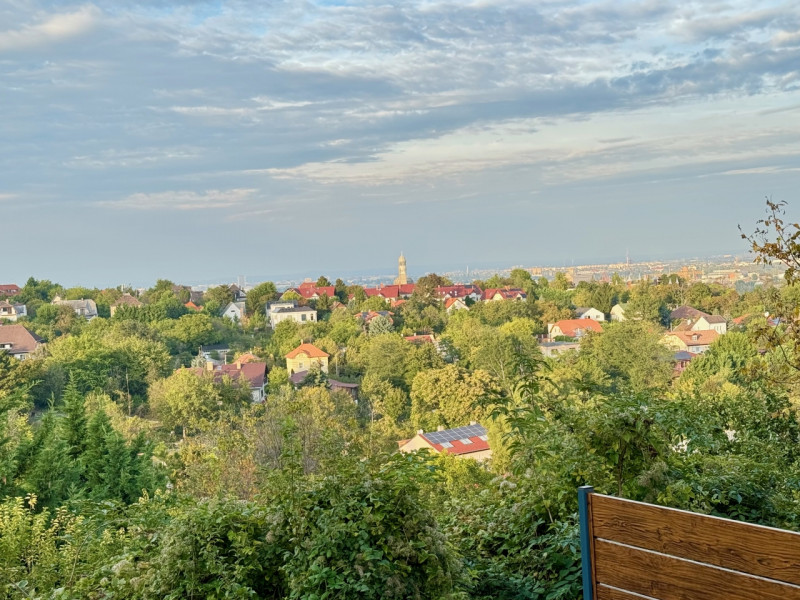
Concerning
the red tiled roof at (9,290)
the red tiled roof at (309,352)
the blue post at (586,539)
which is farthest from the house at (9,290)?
the blue post at (586,539)

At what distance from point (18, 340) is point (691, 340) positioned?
49.1m

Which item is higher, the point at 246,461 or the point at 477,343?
the point at 246,461

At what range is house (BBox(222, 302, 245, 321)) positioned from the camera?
72194mm

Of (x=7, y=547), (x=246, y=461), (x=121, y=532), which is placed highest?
(x=121, y=532)

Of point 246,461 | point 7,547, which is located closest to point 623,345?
point 246,461

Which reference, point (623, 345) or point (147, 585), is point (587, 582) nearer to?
point (147, 585)

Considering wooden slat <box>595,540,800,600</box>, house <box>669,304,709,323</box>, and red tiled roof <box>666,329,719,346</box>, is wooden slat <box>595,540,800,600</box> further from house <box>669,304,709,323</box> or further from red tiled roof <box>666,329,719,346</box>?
house <box>669,304,709,323</box>

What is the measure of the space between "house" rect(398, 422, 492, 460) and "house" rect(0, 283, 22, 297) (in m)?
61.5

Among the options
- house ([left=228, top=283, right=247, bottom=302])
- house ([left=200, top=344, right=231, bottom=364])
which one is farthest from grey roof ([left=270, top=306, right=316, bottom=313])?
house ([left=200, top=344, right=231, bottom=364])

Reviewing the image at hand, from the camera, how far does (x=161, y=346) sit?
48.2 metres

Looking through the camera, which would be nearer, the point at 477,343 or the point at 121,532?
the point at 121,532

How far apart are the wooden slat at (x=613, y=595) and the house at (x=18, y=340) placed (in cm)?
5488

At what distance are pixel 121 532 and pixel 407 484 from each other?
2.21 metres

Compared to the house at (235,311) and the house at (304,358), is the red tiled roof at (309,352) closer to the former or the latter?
the house at (304,358)
